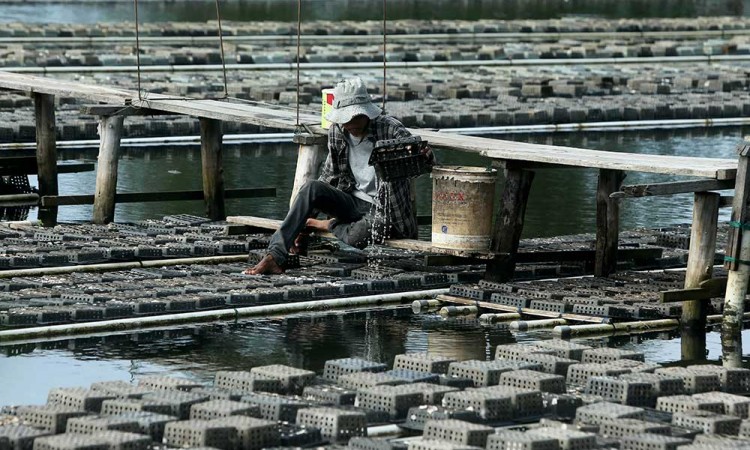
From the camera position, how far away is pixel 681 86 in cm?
3089

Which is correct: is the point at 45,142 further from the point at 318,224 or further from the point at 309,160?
the point at 318,224

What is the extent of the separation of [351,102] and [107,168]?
4086mm

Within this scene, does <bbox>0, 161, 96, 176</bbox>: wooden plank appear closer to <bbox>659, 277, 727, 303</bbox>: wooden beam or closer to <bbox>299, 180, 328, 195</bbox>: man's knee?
<bbox>299, 180, 328, 195</bbox>: man's knee

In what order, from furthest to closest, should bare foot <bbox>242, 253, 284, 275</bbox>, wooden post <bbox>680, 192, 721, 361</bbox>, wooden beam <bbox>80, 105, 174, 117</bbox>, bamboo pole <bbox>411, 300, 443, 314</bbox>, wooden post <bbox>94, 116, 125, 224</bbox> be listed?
wooden post <bbox>94, 116, 125, 224</bbox> < wooden beam <bbox>80, 105, 174, 117</bbox> < bare foot <bbox>242, 253, 284, 275</bbox> < bamboo pole <bbox>411, 300, 443, 314</bbox> < wooden post <bbox>680, 192, 721, 361</bbox>

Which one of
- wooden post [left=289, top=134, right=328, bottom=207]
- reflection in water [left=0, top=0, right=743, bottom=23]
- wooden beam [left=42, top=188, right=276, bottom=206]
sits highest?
reflection in water [left=0, top=0, right=743, bottom=23]

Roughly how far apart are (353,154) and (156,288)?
5.57 feet

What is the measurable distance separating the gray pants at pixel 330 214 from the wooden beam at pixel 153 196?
4364 millimetres

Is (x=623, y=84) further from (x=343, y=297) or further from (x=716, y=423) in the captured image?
(x=716, y=423)

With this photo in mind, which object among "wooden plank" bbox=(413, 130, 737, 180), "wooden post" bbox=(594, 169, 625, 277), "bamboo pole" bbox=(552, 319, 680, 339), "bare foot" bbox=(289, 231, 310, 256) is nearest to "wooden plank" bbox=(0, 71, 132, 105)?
"bare foot" bbox=(289, 231, 310, 256)

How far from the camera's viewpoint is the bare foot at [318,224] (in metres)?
13.0

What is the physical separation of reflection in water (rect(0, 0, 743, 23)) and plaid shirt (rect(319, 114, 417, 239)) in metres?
29.7

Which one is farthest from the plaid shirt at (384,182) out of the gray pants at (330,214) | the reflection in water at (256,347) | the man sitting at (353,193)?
the reflection in water at (256,347)

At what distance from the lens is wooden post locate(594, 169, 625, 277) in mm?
12969

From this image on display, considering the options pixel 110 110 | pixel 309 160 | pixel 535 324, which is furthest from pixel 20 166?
pixel 535 324
